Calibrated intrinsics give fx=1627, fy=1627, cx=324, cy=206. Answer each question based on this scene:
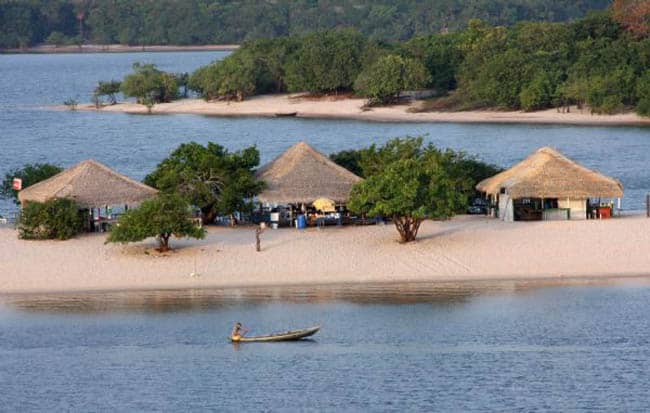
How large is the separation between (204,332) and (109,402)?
16.5ft

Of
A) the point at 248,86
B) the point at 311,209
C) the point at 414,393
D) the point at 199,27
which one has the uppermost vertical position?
the point at 199,27

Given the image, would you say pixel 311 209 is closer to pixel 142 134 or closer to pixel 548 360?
pixel 548 360

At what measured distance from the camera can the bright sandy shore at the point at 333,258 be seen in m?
37.5

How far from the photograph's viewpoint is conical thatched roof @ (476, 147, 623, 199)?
41.7 meters

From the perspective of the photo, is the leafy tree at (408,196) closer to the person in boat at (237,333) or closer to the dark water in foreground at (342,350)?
the dark water in foreground at (342,350)

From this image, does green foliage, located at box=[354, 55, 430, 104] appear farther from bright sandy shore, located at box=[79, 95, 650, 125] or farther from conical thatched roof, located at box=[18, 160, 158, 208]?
conical thatched roof, located at box=[18, 160, 158, 208]

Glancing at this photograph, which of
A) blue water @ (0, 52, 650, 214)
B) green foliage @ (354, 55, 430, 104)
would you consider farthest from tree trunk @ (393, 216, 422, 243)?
green foliage @ (354, 55, 430, 104)

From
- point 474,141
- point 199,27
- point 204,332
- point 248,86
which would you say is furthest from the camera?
point 199,27

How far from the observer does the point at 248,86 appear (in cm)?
9669

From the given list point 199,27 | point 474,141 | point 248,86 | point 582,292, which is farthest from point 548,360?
point 199,27

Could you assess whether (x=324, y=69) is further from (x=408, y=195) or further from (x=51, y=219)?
(x=408, y=195)

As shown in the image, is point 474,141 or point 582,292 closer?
point 582,292

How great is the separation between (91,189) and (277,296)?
7.07 m

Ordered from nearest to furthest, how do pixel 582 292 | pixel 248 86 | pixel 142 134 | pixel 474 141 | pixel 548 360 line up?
pixel 548 360 < pixel 582 292 < pixel 474 141 < pixel 142 134 < pixel 248 86
